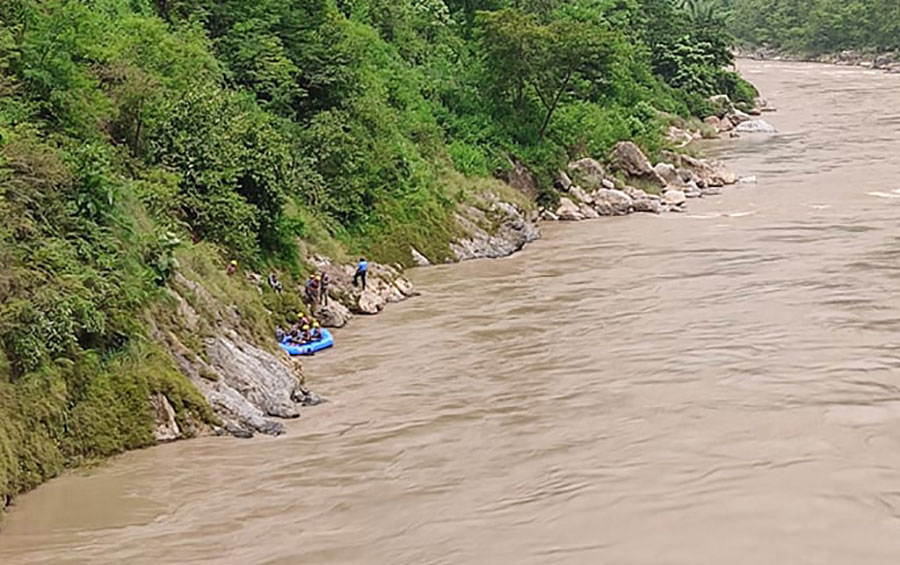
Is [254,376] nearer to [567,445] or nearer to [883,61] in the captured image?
[567,445]

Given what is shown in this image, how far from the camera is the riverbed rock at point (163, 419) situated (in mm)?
13797

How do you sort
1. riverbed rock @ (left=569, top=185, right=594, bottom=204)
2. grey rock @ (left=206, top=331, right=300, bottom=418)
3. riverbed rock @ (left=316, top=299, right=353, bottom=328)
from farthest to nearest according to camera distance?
riverbed rock @ (left=569, top=185, right=594, bottom=204)
riverbed rock @ (left=316, top=299, right=353, bottom=328)
grey rock @ (left=206, top=331, right=300, bottom=418)

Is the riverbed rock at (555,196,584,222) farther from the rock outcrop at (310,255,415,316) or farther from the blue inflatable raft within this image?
the blue inflatable raft

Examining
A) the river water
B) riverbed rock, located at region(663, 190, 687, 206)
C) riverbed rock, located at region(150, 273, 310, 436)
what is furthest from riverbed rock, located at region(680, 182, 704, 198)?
riverbed rock, located at region(150, 273, 310, 436)

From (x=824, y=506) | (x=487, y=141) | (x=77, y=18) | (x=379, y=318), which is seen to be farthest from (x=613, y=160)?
(x=824, y=506)

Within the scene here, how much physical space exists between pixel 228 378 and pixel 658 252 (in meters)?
14.5

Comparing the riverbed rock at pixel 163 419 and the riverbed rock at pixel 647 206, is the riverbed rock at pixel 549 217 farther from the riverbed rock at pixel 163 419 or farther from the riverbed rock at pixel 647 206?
the riverbed rock at pixel 163 419

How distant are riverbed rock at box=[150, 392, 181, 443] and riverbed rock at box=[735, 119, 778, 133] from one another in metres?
44.0

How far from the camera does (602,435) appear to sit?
13.8m

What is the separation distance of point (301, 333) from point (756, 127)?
3938 centimetres

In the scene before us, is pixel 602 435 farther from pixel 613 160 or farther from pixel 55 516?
pixel 613 160

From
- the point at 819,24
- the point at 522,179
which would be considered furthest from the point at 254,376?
the point at 819,24

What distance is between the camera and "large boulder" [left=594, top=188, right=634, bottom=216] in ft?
108

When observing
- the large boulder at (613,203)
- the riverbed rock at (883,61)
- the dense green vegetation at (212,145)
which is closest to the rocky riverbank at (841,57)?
the riverbed rock at (883,61)
